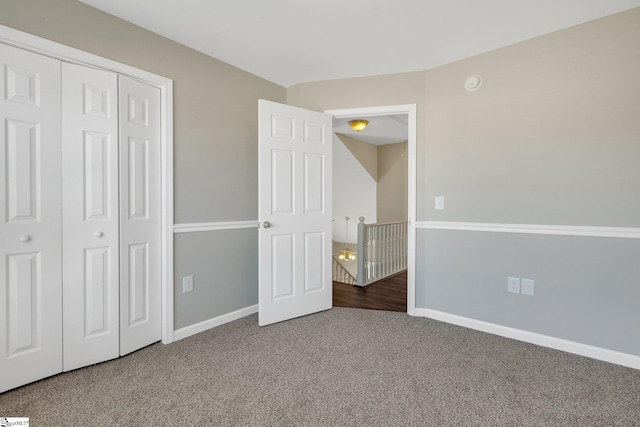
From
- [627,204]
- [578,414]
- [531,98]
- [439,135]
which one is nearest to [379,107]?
[439,135]

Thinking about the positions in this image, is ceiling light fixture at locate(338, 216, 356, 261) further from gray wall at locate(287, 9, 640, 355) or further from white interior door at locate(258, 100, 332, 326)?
gray wall at locate(287, 9, 640, 355)

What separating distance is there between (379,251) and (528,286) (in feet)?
7.71

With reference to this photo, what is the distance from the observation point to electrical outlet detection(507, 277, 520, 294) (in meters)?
2.41

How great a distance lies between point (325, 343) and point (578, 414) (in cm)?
148

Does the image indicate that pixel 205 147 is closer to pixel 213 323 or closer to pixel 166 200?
pixel 166 200

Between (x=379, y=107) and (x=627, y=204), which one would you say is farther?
(x=379, y=107)

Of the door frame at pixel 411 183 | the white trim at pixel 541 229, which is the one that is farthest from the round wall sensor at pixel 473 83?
the white trim at pixel 541 229

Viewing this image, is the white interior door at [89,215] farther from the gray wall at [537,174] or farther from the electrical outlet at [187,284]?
the gray wall at [537,174]

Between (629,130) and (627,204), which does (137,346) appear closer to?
(627,204)

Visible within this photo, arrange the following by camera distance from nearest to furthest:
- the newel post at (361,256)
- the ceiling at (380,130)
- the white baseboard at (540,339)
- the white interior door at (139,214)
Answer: the white baseboard at (540,339) < the white interior door at (139,214) < the newel post at (361,256) < the ceiling at (380,130)

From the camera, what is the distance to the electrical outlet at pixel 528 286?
2346mm

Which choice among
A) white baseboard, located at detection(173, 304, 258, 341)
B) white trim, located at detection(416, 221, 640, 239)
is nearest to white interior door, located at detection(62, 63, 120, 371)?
white baseboard, located at detection(173, 304, 258, 341)

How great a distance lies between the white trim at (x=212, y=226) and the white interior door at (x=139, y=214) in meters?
0.16

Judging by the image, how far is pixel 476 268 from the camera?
2.62 meters
